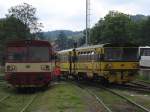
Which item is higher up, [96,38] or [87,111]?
[96,38]

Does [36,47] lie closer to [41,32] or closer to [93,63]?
[93,63]

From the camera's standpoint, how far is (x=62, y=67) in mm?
50188

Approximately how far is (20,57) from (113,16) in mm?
91475

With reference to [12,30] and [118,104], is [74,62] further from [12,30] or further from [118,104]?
[12,30]

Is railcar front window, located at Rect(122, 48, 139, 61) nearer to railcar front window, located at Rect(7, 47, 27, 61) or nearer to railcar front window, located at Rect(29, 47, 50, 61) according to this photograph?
railcar front window, located at Rect(29, 47, 50, 61)

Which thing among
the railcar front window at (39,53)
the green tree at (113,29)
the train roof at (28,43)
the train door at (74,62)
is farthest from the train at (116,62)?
the green tree at (113,29)

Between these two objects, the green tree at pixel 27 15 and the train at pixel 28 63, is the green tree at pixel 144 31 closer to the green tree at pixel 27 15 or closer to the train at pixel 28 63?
the green tree at pixel 27 15

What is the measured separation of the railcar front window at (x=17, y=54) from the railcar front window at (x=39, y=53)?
Result: 14.5 inches

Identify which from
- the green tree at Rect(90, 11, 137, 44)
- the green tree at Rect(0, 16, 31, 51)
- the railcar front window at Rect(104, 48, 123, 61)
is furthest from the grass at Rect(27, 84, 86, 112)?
the green tree at Rect(90, 11, 137, 44)

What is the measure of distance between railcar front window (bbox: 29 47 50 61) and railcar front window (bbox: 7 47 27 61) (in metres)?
0.37

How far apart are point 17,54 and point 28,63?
32.4 inches

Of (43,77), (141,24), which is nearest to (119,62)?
(43,77)

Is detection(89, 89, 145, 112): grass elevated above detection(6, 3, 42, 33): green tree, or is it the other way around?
detection(6, 3, 42, 33): green tree

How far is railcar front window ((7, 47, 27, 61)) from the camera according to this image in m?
28.2
